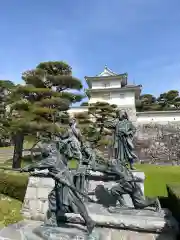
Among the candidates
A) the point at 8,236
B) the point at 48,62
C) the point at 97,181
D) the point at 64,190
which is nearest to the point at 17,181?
the point at 97,181

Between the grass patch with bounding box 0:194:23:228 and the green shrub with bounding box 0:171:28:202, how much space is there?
16 cm

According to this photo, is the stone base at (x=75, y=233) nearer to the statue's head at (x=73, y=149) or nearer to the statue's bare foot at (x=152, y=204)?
the statue's bare foot at (x=152, y=204)

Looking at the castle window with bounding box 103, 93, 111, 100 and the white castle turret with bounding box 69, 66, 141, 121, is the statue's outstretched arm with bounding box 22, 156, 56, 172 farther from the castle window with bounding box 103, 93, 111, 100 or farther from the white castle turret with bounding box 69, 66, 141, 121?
the castle window with bounding box 103, 93, 111, 100

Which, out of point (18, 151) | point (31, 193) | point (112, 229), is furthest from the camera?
point (18, 151)

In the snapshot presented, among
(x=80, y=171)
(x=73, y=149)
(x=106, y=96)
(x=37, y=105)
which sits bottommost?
(x=80, y=171)

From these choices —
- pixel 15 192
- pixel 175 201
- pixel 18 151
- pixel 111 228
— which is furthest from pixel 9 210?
pixel 18 151

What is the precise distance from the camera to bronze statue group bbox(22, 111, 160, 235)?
3.81 metres

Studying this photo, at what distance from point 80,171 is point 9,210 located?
2523 millimetres

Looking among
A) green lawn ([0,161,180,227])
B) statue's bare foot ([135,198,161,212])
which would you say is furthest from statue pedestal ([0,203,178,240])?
green lawn ([0,161,180,227])

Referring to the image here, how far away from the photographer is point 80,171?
545cm

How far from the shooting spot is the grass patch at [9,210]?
5395 mm

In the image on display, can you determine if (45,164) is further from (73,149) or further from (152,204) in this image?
(152,204)

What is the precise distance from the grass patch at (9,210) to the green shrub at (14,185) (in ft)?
0.53

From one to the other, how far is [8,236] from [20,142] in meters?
9.40
